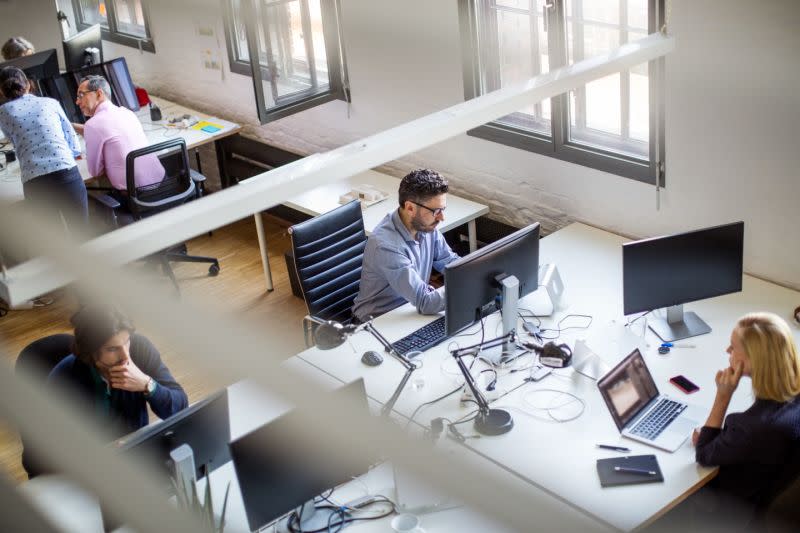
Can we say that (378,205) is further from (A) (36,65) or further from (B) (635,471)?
(A) (36,65)

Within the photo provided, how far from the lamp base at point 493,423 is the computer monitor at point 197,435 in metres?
0.80

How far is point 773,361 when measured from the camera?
2.76 metres

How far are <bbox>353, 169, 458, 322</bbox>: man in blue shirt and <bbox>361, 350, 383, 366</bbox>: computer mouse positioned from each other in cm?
32

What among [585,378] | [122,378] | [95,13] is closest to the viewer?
[122,378]

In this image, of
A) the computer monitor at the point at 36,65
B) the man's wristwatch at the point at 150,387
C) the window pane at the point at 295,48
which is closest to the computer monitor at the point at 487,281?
the man's wristwatch at the point at 150,387

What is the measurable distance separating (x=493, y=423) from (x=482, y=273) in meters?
0.60

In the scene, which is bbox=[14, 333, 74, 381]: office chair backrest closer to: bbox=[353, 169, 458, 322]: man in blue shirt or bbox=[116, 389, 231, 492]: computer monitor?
bbox=[116, 389, 231, 492]: computer monitor

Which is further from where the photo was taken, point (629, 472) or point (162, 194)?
point (162, 194)

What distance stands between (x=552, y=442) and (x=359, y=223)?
1.50 meters

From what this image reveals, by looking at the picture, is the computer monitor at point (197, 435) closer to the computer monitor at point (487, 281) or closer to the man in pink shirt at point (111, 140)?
the computer monitor at point (487, 281)

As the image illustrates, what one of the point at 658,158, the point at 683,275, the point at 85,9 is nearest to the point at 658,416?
the point at 683,275

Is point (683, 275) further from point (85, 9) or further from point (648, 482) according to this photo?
point (85, 9)

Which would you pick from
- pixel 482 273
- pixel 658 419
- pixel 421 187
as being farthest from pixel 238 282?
pixel 658 419

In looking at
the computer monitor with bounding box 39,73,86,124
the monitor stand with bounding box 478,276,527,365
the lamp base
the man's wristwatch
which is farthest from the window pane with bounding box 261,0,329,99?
the lamp base
